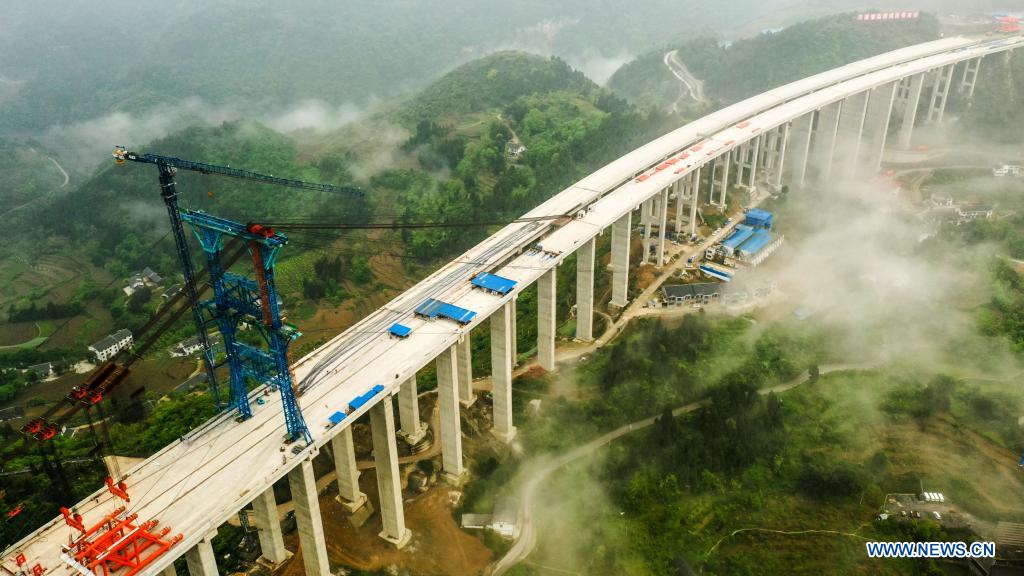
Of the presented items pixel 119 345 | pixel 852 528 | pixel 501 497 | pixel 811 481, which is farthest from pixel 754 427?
pixel 119 345

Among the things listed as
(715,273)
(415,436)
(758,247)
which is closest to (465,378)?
(415,436)

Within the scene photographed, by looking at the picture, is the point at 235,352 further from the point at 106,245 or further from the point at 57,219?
the point at 57,219

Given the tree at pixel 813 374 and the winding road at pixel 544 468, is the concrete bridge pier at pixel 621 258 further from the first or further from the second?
the tree at pixel 813 374

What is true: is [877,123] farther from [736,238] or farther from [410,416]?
[410,416]

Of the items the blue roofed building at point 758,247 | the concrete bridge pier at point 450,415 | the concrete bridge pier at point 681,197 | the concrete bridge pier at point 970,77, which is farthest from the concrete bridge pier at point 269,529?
the concrete bridge pier at point 970,77

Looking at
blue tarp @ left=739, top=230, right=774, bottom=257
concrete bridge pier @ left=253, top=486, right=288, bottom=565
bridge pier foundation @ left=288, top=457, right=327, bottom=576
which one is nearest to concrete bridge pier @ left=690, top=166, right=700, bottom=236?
blue tarp @ left=739, top=230, right=774, bottom=257

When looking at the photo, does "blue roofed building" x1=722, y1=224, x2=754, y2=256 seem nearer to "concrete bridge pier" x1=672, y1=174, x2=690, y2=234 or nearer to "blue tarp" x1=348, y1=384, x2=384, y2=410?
"concrete bridge pier" x1=672, y1=174, x2=690, y2=234
